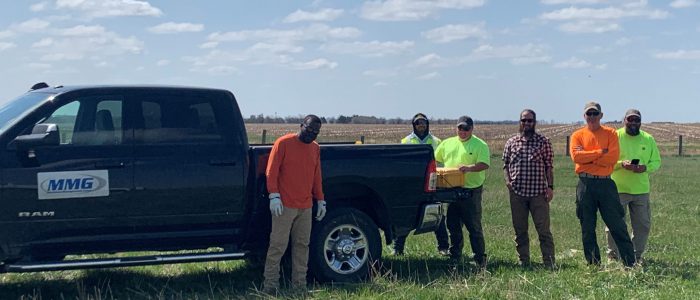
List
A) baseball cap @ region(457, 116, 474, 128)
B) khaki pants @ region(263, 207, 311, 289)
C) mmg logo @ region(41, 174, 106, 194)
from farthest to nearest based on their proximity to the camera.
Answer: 1. baseball cap @ region(457, 116, 474, 128)
2. khaki pants @ region(263, 207, 311, 289)
3. mmg logo @ region(41, 174, 106, 194)

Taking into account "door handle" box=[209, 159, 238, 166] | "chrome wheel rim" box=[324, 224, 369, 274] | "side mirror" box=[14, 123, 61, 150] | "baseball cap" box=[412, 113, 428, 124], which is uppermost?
"baseball cap" box=[412, 113, 428, 124]

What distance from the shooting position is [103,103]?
21.9ft

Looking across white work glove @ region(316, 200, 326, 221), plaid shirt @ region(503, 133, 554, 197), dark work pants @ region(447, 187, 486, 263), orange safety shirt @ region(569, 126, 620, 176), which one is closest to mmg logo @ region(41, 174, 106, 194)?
white work glove @ region(316, 200, 326, 221)

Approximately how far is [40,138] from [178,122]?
47.7 inches

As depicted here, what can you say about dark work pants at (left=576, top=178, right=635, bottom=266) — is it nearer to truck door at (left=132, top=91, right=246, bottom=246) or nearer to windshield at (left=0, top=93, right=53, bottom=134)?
truck door at (left=132, top=91, right=246, bottom=246)

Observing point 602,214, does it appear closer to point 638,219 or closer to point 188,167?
point 638,219

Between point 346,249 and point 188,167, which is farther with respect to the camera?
point 346,249

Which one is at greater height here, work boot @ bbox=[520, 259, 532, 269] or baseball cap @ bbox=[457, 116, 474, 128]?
baseball cap @ bbox=[457, 116, 474, 128]

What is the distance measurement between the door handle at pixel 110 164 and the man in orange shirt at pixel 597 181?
15.1 ft

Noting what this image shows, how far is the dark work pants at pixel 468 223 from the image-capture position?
28.5ft

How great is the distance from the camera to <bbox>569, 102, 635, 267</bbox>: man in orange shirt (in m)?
8.02

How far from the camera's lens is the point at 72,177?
636 cm

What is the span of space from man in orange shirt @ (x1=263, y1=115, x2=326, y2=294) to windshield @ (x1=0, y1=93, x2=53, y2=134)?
2.05 metres

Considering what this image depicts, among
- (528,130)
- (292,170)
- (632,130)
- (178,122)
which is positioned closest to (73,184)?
(178,122)
